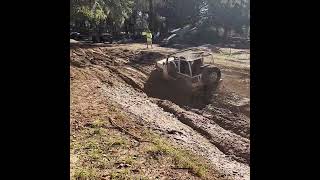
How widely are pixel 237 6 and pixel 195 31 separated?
4.97 metres

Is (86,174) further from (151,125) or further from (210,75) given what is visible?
(210,75)

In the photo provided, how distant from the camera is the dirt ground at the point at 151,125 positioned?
8.70 metres

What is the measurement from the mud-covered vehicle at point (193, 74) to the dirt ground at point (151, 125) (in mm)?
533

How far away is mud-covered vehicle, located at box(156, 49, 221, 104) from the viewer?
1550cm

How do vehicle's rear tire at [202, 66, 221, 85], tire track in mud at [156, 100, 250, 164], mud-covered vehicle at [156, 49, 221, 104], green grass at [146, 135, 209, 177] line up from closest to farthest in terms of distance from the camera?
green grass at [146, 135, 209, 177] → tire track in mud at [156, 100, 250, 164] → mud-covered vehicle at [156, 49, 221, 104] → vehicle's rear tire at [202, 66, 221, 85]

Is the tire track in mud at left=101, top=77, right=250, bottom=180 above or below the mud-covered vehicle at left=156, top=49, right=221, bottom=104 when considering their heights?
below

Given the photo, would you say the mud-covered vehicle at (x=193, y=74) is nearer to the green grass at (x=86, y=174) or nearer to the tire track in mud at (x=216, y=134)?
the tire track in mud at (x=216, y=134)

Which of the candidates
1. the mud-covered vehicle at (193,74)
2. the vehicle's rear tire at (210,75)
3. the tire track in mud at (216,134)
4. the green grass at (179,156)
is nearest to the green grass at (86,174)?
the green grass at (179,156)

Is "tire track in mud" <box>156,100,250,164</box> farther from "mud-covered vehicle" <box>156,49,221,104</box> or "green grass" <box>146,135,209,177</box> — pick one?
"mud-covered vehicle" <box>156,49,221,104</box>

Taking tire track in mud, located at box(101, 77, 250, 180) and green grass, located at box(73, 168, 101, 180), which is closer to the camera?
green grass, located at box(73, 168, 101, 180)

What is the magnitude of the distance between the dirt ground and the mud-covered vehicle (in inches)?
21.0

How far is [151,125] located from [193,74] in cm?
464

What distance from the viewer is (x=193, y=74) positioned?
15742 millimetres

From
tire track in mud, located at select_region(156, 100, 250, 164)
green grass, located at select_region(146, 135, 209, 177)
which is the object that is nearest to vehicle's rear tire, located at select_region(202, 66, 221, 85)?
tire track in mud, located at select_region(156, 100, 250, 164)
